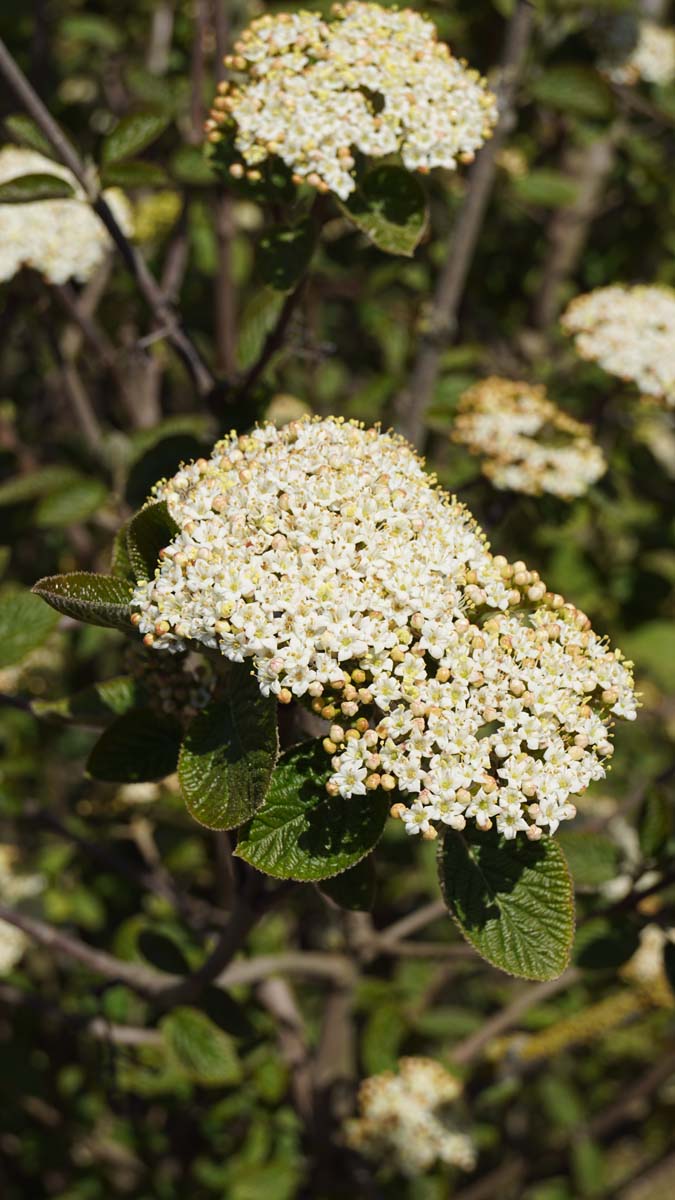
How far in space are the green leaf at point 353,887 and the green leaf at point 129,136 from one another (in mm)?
1253

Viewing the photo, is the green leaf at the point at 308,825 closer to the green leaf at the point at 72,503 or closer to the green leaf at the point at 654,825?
the green leaf at the point at 654,825

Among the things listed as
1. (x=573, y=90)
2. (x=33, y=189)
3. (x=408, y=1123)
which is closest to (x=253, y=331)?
(x=33, y=189)

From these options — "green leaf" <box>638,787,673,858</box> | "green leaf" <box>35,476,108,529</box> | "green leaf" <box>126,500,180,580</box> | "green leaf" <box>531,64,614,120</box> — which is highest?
"green leaf" <box>531,64,614,120</box>

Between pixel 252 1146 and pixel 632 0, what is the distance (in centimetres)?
327

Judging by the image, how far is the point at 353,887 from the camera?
1.42 metres

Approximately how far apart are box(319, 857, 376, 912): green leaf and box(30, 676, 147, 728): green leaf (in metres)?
0.40

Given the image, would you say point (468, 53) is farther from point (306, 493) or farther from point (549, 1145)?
point (549, 1145)

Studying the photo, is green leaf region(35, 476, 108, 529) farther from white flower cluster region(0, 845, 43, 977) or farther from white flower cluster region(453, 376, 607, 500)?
white flower cluster region(0, 845, 43, 977)

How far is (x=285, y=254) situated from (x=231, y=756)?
863mm

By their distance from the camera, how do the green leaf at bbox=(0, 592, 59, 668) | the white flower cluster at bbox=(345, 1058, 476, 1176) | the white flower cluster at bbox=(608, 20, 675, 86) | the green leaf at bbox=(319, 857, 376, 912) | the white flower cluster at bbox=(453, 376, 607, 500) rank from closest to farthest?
the green leaf at bbox=(319, 857, 376, 912)
the green leaf at bbox=(0, 592, 59, 668)
the white flower cluster at bbox=(453, 376, 607, 500)
the white flower cluster at bbox=(345, 1058, 476, 1176)
the white flower cluster at bbox=(608, 20, 675, 86)

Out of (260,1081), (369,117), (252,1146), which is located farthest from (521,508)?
(252,1146)

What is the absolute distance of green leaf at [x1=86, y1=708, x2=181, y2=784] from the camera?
4.89 ft

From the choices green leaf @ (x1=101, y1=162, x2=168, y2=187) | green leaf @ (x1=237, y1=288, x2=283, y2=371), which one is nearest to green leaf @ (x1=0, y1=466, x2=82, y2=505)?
green leaf @ (x1=237, y1=288, x2=283, y2=371)

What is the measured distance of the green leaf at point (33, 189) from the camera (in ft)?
5.89
